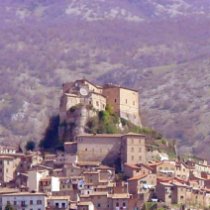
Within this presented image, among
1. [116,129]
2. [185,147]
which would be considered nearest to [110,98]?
[116,129]

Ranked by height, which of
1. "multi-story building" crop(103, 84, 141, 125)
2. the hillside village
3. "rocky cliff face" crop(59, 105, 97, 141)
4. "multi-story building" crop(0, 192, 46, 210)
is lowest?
"multi-story building" crop(0, 192, 46, 210)

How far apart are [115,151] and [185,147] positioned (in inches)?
2562

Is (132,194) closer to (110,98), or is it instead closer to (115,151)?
(115,151)

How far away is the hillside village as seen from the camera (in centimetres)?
11625

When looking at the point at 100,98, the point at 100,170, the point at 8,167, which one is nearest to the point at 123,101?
the point at 100,98

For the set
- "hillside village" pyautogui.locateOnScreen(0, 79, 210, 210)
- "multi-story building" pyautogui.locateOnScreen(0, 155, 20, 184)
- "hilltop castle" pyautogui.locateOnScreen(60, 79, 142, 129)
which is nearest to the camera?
"hillside village" pyautogui.locateOnScreen(0, 79, 210, 210)

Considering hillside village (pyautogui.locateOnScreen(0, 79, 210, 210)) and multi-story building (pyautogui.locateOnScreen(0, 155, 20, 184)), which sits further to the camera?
multi-story building (pyautogui.locateOnScreen(0, 155, 20, 184))

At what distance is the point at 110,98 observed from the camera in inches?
5212

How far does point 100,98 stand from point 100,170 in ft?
35.6

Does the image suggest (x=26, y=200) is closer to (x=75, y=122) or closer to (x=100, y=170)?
(x=100, y=170)

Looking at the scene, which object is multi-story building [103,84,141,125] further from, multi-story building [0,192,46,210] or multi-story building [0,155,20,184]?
multi-story building [0,192,46,210]

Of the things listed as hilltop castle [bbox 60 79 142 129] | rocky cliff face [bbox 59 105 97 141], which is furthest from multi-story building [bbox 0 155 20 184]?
hilltop castle [bbox 60 79 142 129]

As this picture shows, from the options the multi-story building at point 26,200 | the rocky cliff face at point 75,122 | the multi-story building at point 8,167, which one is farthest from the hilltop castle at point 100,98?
the multi-story building at point 26,200

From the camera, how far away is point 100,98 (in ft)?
429
